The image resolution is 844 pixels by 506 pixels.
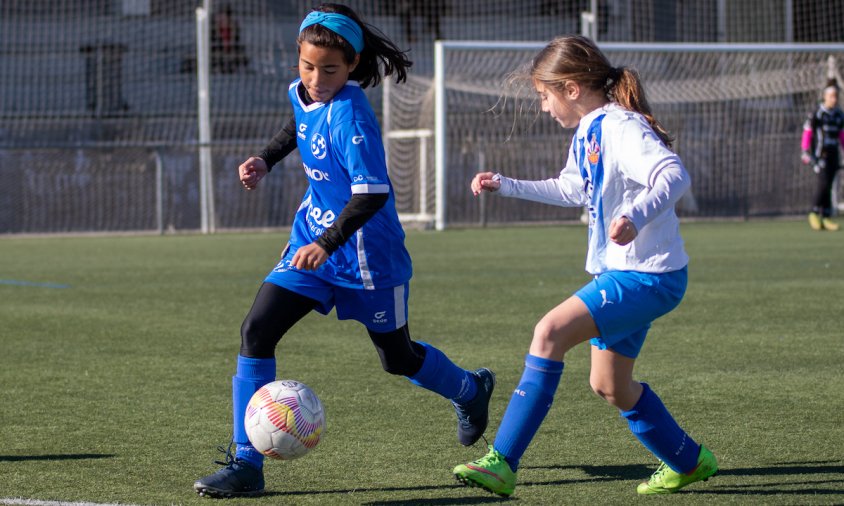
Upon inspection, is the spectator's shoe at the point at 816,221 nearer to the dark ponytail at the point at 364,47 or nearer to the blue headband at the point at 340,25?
the dark ponytail at the point at 364,47

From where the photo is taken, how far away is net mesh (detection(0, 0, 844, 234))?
→ 2212 centimetres

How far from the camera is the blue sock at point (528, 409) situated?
400cm

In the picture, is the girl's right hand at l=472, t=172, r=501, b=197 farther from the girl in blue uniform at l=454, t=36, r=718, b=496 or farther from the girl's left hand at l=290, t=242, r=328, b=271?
the girl's left hand at l=290, t=242, r=328, b=271

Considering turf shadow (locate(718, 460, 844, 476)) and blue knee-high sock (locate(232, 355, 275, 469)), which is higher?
blue knee-high sock (locate(232, 355, 275, 469))

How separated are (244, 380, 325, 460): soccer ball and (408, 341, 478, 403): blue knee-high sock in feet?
1.90

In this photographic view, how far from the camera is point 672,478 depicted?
165 inches

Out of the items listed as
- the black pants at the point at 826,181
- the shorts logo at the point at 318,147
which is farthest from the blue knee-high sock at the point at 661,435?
the black pants at the point at 826,181

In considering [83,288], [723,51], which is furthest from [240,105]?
[83,288]

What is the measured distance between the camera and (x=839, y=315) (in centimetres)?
901

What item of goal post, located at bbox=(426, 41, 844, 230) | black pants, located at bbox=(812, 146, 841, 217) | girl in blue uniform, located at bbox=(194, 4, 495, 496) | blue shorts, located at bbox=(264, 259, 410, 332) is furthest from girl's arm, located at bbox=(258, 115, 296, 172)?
goal post, located at bbox=(426, 41, 844, 230)

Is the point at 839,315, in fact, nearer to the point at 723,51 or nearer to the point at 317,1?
the point at 723,51

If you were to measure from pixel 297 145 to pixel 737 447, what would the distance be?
202 cm

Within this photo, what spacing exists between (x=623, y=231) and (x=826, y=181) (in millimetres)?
15501

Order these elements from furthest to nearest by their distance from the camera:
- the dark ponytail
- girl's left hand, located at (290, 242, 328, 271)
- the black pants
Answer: the black pants → the dark ponytail → girl's left hand, located at (290, 242, 328, 271)
